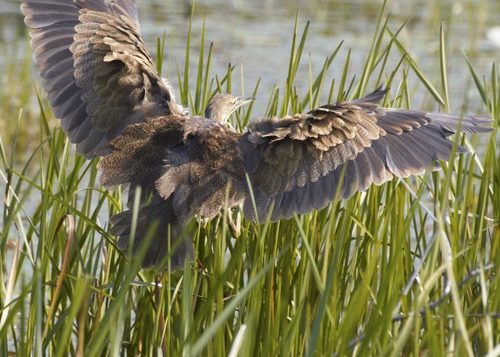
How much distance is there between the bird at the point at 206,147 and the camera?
3158 mm

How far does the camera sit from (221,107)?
360cm

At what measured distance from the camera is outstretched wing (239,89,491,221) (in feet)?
10.4

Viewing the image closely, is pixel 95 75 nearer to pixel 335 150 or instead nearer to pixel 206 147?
pixel 206 147

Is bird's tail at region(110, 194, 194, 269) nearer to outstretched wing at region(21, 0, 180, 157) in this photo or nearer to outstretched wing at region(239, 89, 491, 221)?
outstretched wing at region(239, 89, 491, 221)

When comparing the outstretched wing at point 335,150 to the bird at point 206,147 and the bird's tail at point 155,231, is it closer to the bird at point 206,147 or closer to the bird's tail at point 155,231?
the bird at point 206,147

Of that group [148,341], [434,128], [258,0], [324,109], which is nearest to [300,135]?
[324,109]

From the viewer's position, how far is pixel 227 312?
1985 millimetres

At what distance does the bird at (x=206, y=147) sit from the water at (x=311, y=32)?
4.46 meters

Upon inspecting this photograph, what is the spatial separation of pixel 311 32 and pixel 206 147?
7.01m

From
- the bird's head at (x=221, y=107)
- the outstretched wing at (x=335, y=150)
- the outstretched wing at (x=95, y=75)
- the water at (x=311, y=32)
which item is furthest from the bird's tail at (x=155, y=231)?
the water at (x=311, y=32)

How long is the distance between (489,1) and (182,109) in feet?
27.8

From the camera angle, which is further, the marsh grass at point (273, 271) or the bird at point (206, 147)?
the bird at point (206, 147)

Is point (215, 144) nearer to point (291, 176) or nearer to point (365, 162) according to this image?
point (291, 176)

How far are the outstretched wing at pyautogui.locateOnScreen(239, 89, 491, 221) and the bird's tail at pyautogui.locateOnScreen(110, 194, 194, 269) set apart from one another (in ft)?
0.71
